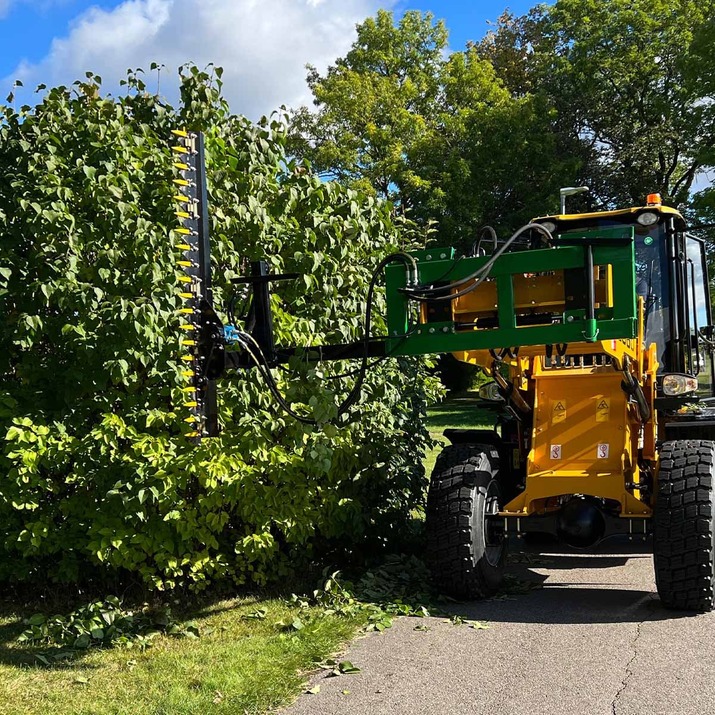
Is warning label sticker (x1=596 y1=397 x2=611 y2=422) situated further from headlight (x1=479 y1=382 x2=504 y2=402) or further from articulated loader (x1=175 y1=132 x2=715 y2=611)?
headlight (x1=479 y1=382 x2=504 y2=402)

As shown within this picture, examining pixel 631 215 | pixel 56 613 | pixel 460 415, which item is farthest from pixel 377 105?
pixel 56 613

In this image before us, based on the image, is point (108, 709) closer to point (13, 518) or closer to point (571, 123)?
point (13, 518)

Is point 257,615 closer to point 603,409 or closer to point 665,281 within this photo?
point 603,409

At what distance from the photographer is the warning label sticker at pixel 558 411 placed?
6273 millimetres

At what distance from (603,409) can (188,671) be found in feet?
11.0

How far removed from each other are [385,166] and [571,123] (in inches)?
268

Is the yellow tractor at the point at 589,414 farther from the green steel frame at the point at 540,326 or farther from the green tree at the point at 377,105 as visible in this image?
the green tree at the point at 377,105

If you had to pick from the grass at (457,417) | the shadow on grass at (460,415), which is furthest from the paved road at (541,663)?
the shadow on grass at (460,415)

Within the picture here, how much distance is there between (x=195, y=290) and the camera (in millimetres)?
5293

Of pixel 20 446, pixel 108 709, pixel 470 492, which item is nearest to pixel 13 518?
pixel 20 446

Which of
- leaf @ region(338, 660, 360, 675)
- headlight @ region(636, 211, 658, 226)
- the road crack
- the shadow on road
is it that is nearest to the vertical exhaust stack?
leaf @ region(338, 660, 360, 675)

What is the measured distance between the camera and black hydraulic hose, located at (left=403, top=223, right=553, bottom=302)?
4352 mm

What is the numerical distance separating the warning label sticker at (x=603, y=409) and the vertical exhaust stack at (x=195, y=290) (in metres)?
2.79

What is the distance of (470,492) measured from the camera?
236 inches
